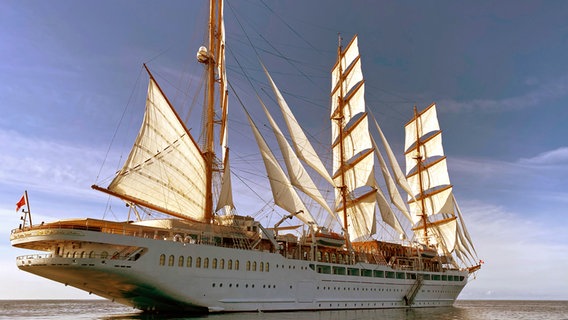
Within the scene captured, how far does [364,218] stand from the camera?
1790 inches

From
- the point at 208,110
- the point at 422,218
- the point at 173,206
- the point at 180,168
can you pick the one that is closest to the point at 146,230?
the point at 173,206

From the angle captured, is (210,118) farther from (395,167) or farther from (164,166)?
(395,167)

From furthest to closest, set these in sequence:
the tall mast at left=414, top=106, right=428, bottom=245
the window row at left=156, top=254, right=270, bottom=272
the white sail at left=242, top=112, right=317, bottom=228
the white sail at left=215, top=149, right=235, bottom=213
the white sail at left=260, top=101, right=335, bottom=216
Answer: the tall mast at left=414, top=106, right=428, bottom=245 → the white sail at left=260, top=101, right=335, bottom=216 → the white sail at left=242, top=112, right=317, bottom=228 → the white sail at left=215, top=149, right=235, bottom=213 → the window row at left=156, top=254, right=270, bottom=272

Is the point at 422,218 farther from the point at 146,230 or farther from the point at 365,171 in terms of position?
the point at 146,230

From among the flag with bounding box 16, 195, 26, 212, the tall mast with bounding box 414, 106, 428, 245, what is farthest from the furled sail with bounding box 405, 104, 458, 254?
the flag with bounding box 16, 195, 26, 212

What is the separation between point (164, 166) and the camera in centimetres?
2827

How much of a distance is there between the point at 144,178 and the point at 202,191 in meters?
4.31

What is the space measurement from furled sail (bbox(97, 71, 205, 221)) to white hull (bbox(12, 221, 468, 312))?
4.62m

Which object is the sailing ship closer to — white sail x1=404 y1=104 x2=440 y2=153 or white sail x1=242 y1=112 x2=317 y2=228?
white sail x1=242 y1=112 x2=317 y2=228

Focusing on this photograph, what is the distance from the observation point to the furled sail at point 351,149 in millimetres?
45406

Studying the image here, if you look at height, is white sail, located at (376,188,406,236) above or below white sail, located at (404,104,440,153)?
below

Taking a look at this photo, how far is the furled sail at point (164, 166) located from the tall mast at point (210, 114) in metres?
0.51

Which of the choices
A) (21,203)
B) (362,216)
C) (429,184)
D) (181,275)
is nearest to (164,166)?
(181,275)

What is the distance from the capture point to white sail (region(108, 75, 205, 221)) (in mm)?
27141
